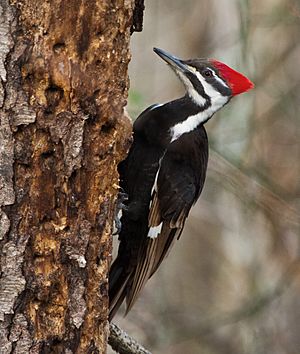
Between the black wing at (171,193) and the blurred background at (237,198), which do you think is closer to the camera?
the black wing at (171,193)

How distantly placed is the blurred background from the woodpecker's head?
3.17 ft

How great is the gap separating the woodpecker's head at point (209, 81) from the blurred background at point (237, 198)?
97 cm

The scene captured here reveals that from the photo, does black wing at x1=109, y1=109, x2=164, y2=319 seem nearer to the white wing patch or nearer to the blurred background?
the white wing patch

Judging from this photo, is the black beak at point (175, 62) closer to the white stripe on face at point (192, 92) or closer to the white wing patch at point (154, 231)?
the white stripe on face at point (192, 92)

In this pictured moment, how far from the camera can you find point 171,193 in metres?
3.54

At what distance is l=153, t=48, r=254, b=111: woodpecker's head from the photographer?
11.9 ft

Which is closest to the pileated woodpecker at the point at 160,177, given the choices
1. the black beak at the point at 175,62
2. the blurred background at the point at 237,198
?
the black beak at the point at 175,62

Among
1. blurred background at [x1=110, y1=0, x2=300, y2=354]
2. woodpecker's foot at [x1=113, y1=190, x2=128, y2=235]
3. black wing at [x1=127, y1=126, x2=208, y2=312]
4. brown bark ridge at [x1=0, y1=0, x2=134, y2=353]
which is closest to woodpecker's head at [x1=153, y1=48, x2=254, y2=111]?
black wing at [x1=127, y1=126, x2=208, y2=312]

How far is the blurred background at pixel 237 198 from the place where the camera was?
213 inches

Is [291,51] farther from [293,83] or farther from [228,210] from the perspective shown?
[228,210]

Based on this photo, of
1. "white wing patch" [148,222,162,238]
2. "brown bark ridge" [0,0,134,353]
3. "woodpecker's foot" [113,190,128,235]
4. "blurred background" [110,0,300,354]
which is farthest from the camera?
"blurred background" [110,0,300,354]

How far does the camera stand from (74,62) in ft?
7.54

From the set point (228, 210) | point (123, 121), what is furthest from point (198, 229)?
point (123, 121)

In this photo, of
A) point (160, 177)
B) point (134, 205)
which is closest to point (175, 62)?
point (160, 177)
